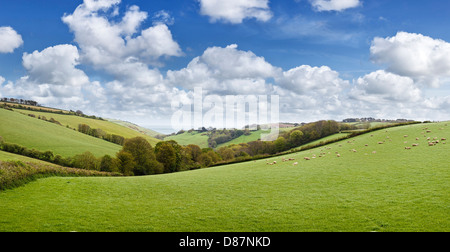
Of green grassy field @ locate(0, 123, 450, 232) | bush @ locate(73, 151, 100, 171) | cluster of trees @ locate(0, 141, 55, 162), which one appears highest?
green grassy field @ locate(0, 123, 450, 232)

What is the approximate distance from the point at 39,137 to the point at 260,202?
323 feet

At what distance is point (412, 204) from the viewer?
455 inches

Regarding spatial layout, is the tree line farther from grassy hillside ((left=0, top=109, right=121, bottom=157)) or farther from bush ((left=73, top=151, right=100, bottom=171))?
grassy hillside ((left=0, top=109, right=121, bottom=157))

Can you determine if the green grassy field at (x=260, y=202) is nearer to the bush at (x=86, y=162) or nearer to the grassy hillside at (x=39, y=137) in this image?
the bush at (x=86, y=162)

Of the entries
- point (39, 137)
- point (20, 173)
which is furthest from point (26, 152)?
point (20, 173)

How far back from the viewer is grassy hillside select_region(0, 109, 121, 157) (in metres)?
79.8

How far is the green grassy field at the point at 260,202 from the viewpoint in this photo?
10477 millimetres

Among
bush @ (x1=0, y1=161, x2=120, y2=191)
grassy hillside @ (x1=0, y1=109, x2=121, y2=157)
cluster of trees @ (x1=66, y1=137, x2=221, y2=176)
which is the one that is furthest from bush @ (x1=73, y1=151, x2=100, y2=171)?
bush @ (x1=0, y1=161, x2=120, y2=191)

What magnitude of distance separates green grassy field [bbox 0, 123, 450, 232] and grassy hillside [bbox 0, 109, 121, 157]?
73337 millimetres

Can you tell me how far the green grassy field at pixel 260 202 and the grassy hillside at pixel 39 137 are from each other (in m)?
73.3

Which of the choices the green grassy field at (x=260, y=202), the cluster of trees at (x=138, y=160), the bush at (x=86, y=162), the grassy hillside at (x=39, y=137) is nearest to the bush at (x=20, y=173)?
the green grassy field at (x=260, y=202)
